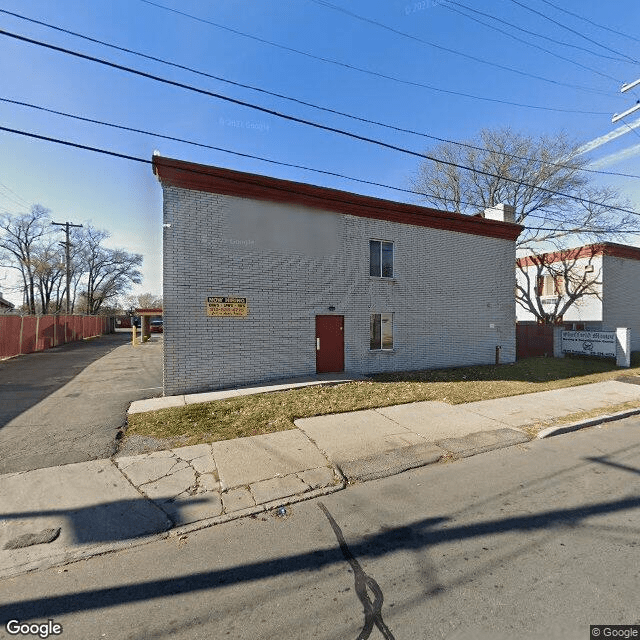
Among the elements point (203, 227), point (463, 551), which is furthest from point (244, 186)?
point (463, 551)

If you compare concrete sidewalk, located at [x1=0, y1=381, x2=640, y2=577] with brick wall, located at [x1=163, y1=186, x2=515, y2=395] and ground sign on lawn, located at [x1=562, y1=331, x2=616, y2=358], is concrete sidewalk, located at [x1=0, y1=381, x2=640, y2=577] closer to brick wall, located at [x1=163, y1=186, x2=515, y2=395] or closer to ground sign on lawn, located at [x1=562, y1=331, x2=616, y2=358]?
brick wall, located at [x1=163, y1=186, x2=515, y2=395]

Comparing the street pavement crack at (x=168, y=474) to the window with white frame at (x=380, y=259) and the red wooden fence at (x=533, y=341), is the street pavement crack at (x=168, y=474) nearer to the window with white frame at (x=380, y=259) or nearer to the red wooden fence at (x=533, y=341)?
the window with white frame at (x=380, y=259)

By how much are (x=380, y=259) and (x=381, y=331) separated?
8.73ft

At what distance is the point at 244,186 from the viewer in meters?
9.70

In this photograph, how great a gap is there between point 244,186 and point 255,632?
977 centimetres

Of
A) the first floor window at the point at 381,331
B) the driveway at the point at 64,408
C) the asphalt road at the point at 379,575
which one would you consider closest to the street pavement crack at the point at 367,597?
the asphalt road at the point at 379,575

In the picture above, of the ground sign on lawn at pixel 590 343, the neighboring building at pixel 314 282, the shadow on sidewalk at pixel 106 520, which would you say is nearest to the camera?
the shadow on sidewalk at pixel 106 520

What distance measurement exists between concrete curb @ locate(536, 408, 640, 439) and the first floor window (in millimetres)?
6326

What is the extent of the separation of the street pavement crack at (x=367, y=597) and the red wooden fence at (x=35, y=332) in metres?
21.7

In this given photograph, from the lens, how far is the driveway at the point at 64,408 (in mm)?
5254

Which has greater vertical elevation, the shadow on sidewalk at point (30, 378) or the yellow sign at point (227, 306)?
the yellow sign at point (227, 306)

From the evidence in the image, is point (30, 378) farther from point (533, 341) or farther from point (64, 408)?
point (533, 341)

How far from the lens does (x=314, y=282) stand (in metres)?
10.9

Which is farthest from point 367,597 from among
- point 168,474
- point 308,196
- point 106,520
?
point 308,196
